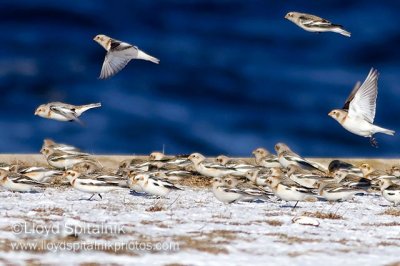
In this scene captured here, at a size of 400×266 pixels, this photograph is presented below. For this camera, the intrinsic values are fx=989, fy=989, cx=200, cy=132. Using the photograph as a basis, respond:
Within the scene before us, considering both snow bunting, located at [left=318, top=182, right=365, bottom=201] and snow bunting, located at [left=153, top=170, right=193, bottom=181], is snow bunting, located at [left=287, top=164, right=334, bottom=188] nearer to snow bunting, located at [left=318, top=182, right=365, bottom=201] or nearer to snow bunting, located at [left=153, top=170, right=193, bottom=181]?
snow bunting, located at [left=318, top=182, right=365, bottom=201]

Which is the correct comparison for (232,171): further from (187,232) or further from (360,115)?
(187,232)

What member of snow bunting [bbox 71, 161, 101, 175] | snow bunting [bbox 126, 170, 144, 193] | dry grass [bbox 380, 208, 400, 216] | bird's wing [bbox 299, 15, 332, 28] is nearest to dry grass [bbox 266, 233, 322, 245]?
dry grass [bbox 380, 208, 400, 216]

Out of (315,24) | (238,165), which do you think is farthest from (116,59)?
(315,24)

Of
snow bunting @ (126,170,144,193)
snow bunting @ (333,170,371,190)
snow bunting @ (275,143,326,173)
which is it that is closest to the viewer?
snow bunting @ (126,170,144,193)

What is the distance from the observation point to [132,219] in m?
15.1

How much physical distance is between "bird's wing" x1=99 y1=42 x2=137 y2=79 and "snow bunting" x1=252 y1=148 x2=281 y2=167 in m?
3.74

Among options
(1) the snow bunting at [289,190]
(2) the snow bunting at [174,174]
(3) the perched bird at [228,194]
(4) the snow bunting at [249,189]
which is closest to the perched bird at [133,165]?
(2) the snow bunting at [174,174]

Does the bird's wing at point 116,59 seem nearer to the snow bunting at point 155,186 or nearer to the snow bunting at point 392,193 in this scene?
the snow bunting at point 155,186

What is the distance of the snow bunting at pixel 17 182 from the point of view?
18.1m

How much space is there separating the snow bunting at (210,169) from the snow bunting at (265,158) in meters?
1.88

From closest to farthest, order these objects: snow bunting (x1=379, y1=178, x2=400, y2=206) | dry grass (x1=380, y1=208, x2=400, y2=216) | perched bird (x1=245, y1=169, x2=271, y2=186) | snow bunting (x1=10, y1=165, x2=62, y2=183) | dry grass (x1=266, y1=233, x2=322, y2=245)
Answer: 1. dry grass (x1=266, y1=233, x2=322, y2=245)
2. dry grass (x1=380, y1=208, x2=400, y2=216)
3. snow bunting (x1=379, y1=178, x2=400, y2=206)
4. snow bunting (x1=10, y1=165, x2=62, y2=183)
5. perched bird (x1=245, y1=169, x2=271, y2=186)

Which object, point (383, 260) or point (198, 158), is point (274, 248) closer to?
point (383, 260)

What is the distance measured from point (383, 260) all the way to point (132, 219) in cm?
438

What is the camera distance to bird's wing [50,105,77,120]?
23.8 metres
